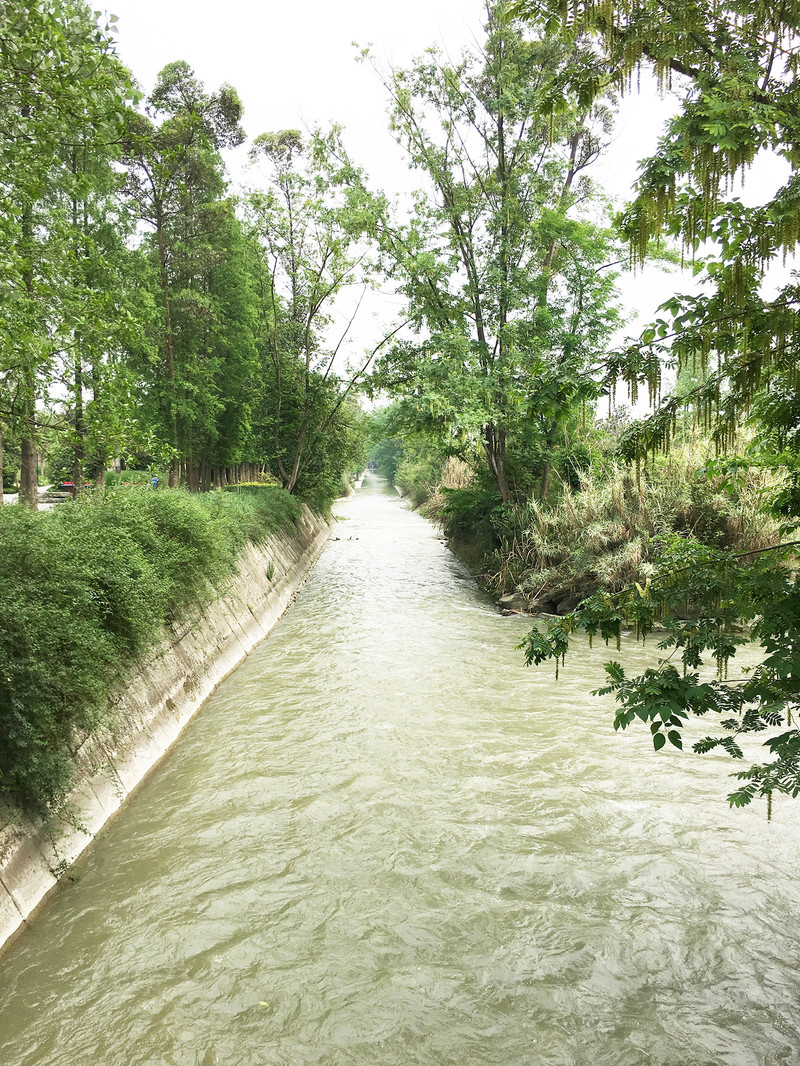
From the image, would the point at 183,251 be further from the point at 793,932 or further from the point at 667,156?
the point at 793,932

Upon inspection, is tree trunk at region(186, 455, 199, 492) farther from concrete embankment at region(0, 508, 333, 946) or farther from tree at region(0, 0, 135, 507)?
tree at region(0, 0, 135, 507)

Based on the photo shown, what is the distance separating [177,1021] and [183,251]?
1920 centimetres

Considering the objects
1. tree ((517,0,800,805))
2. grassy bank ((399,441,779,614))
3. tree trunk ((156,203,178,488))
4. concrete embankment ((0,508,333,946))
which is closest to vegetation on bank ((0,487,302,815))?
concrete embankment ((0,508,333,946))

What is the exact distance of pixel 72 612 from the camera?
5414 millimetres

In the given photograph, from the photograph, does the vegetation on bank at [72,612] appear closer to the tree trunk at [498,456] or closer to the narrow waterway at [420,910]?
the narrow waterway at [420,910]

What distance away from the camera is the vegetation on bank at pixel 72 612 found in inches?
173

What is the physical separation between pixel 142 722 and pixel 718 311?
6.06m

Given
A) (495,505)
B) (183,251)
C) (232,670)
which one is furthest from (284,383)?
(232,670)

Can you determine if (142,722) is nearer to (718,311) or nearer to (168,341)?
(718,311)

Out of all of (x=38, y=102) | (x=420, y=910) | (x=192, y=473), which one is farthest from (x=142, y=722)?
(x=192, y=473)

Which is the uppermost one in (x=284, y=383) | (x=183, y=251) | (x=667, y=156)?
(x=183, y=251)

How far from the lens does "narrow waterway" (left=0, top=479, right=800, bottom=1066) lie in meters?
3.48

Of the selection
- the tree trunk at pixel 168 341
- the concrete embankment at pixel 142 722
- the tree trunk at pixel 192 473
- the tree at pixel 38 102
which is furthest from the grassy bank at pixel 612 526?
the tree trunk at pixel 192 473

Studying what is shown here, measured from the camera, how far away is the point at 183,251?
61.9 feet
